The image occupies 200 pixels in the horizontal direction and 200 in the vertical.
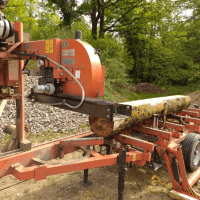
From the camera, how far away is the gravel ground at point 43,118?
18.4 feet

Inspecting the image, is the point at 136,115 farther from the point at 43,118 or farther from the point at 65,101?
the point at 43,118

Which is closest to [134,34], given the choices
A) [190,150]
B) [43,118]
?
[43,118]

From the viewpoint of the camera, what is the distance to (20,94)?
117 inches

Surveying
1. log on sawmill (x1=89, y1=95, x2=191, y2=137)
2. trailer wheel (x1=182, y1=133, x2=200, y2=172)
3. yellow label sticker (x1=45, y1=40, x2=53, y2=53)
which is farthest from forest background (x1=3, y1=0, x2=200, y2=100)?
yellow label sticker (x1=45, y1=40, x2=53, y2=53)

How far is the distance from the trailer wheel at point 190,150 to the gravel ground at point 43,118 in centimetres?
346

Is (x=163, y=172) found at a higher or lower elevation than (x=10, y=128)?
lower

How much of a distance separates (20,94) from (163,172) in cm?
340

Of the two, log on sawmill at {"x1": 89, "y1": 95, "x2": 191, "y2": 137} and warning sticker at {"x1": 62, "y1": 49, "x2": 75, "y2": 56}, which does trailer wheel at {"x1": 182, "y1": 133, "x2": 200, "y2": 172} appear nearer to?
log on sawmill at {"x1": 89, "y1": 95, "x2": 191, "y2": 137}

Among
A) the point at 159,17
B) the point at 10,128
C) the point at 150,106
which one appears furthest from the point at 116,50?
the point at 10,128

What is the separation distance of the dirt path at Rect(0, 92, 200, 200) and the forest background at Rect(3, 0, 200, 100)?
18.1 ft

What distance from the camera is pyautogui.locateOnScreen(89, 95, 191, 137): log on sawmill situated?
3293 millimetres

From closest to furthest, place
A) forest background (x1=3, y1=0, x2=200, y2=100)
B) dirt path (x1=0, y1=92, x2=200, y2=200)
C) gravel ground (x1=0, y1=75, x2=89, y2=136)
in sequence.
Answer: dirt path (x1=0, y1=92, x2=200, y2=200) → gravel ground (x1=0, y1=75, x2=89, y2=136) → forest background (x1=3, y1=0, x2=200, y2=100)

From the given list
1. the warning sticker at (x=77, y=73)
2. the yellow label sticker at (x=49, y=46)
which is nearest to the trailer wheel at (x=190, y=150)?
the warning sticker at (x=77, y=73)

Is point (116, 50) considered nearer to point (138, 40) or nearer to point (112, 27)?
point (112, 27)
